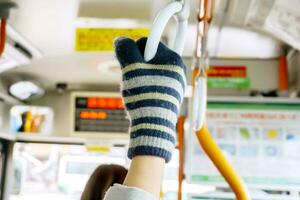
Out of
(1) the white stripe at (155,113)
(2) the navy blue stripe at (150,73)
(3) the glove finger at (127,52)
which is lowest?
(1) the white stripe at (155,113)

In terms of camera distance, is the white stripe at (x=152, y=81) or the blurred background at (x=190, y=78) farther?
the blurred background at (x=190, y=78)

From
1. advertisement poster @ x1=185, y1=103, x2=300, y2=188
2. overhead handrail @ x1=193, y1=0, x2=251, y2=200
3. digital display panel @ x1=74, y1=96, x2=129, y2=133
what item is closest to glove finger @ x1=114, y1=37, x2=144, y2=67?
overhead handrail @ x1=193, y1=0, x2=251, y2=200

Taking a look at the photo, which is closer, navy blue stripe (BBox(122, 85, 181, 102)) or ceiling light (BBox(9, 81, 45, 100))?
navy blue stripe (BBox(122, 85, 181, 102))

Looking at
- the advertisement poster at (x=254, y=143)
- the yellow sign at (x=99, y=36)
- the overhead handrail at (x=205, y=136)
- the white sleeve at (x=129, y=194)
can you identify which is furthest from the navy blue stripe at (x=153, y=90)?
the yellow sign at (x=99, y=36)

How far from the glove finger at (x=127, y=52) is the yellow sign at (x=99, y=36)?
172 cm

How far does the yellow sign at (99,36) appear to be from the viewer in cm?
239

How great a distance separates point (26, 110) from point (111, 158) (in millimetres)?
902

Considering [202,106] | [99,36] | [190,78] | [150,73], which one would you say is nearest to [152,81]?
[150,73]

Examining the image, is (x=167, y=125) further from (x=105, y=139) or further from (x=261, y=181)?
(x=105, y=139)

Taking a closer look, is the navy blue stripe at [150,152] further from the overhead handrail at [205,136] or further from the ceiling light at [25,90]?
the ceiling light at [25,90]

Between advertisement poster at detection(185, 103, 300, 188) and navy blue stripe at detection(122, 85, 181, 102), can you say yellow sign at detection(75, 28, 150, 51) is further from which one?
navy blue stripe at detection(122, 85, 181, 102)

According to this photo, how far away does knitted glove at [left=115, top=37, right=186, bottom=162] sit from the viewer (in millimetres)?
645

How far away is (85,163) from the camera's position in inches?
171

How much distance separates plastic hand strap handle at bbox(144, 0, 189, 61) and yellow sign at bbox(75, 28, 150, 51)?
1711 millimetres
